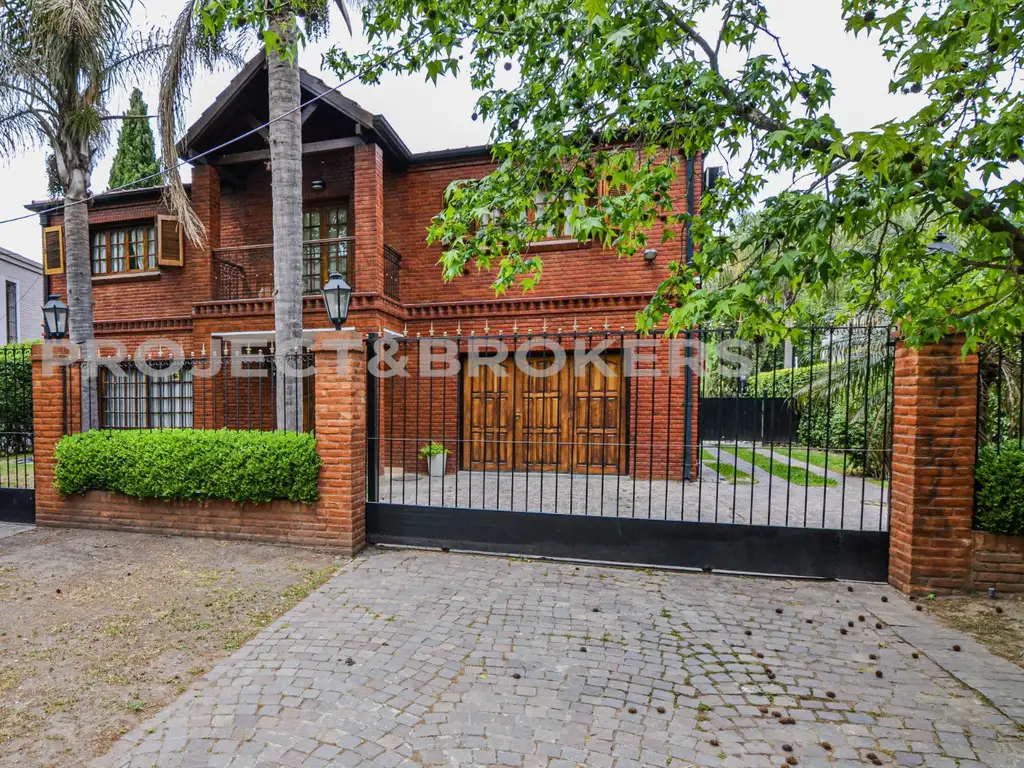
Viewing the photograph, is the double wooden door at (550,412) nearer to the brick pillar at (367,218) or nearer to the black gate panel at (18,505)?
the brick pillar at (367,218)

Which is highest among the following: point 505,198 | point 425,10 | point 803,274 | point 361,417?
point 425,10

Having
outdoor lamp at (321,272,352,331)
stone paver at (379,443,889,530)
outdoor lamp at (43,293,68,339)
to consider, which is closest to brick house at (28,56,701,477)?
stone paver at (379,443,889,530)

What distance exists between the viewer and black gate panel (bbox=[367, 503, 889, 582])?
15.0 feet

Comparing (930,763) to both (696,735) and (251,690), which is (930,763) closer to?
(696,735)

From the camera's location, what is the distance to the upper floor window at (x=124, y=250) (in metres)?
11.7

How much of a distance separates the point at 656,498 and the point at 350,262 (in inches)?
278

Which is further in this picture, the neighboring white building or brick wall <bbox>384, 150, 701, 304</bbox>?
the neighboring white building

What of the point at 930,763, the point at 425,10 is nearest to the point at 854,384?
the point at 930,763

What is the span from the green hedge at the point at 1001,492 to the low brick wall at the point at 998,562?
8 cm

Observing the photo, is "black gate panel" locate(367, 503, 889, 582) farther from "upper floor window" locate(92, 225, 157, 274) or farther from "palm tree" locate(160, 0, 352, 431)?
"upper floor window" locate(92, 225, 157, 274)

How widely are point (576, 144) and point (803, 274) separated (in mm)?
2488

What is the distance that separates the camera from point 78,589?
4375 millimetres

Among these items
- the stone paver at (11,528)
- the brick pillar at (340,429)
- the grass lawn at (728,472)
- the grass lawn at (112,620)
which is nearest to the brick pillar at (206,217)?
the stone paver at (11,528)

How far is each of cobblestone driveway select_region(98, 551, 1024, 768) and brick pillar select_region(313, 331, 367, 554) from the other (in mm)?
1072
